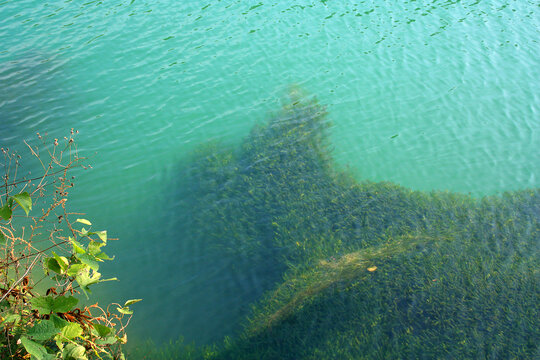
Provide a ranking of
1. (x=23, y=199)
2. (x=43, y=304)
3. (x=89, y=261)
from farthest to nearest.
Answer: (x=89, y=261)
(x=23, y=199)
(x=43, y=304)

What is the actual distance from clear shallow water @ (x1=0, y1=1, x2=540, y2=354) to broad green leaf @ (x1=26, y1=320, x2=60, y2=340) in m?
2.69

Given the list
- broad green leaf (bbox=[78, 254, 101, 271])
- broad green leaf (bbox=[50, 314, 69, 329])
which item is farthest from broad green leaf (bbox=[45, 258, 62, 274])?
broad green leaf (bbox=[50, 314, 69, 329])

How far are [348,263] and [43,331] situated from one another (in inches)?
150

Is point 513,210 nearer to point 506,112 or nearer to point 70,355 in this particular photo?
point 506,112

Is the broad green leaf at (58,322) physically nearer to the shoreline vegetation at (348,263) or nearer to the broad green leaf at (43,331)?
the broad green leaf at (43,331)

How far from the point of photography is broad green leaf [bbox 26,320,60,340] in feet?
9.01

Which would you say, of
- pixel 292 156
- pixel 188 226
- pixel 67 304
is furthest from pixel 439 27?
pixel 67 304

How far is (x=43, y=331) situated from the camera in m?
2.78

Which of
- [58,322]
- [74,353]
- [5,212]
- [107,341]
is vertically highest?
[5,212]

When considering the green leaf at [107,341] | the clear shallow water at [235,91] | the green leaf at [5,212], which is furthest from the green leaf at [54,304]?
the clear shallow water at [235,91]

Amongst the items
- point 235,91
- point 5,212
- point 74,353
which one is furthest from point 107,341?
point 235,91

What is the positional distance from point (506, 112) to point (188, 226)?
676 centimetres

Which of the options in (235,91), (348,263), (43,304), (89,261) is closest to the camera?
(43,304)

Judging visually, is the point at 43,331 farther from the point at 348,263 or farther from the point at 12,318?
the point at 348,263
